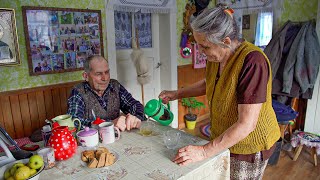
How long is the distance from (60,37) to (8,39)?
44cm

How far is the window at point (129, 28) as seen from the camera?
307cm

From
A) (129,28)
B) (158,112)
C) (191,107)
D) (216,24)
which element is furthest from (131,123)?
(191,107)

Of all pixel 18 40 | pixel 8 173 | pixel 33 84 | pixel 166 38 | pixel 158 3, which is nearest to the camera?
pixel 8 173

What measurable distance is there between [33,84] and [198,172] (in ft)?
6.14

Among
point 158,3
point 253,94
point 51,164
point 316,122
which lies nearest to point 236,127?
point 253,94

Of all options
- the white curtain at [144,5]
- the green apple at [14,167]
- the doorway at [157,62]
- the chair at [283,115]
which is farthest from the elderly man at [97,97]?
the chair at [283,115]

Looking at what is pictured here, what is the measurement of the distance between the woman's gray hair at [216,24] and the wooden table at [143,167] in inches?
20.4

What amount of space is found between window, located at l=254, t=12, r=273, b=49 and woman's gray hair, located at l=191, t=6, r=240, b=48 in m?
3.17

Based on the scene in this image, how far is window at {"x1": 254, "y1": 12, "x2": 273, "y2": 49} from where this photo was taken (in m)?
3.88

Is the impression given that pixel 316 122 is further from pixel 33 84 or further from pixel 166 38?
pixel 33 84

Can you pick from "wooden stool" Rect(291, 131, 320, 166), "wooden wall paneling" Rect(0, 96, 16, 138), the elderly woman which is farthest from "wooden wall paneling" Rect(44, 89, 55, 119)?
"wooden stool" Rect(291, 131, 320, 166)

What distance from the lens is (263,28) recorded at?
13.1ft

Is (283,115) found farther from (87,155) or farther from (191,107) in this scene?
(87,155)

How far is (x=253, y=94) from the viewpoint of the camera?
1.01 metres
